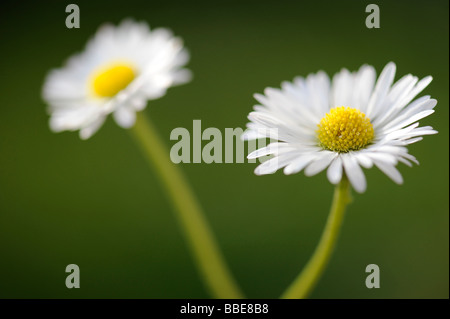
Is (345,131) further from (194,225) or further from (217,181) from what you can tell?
(217,181)

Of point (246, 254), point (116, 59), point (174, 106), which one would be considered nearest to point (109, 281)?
point (246, 254)

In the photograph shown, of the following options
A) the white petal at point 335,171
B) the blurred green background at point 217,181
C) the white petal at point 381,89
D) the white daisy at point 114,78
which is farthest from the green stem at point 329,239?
the blurred green background at point 217,181

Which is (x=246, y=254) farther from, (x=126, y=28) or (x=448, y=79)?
(x=448, y=79)

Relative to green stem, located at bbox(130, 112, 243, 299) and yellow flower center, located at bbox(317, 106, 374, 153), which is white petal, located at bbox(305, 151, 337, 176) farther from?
green stem, located at bbox(130, 112, 243, 299)

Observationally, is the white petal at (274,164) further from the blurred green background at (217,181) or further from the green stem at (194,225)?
the blurred green background at (217,181)
